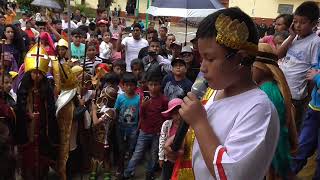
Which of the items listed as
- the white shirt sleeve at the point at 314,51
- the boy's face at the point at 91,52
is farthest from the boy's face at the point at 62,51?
the white shirt sleeve at the point at 314,51

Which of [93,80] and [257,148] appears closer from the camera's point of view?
[257,148]

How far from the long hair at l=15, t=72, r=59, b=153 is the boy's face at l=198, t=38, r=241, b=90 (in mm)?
2950

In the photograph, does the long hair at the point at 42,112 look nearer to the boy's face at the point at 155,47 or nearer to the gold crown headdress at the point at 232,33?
the boy's face at the point at 155,47

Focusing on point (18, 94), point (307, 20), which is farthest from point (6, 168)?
point (307, 20)

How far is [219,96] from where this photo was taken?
1.58m

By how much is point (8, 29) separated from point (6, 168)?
403cm

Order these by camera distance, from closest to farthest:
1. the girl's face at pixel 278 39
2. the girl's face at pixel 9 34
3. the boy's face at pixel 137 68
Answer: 1. the girl's face at pixel 278 39
2. the boy's face at pixel 137 68
3. the girl's face at pixel 9 34

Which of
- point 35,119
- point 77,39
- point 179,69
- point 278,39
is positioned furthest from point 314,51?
point 77,39

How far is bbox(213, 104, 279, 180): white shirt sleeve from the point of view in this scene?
1.29 meters

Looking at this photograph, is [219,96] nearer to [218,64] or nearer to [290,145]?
[218,64]

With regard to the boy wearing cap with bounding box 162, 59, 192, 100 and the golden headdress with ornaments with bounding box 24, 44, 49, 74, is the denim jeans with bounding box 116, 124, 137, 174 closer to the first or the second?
the boy wearing cap with bounding box 162, 59, 192, 100

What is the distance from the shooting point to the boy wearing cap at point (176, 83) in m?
4.68

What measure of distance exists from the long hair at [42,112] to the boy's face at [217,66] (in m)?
2.95

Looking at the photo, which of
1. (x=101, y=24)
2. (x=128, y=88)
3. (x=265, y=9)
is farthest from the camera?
(x=265, y=9)
